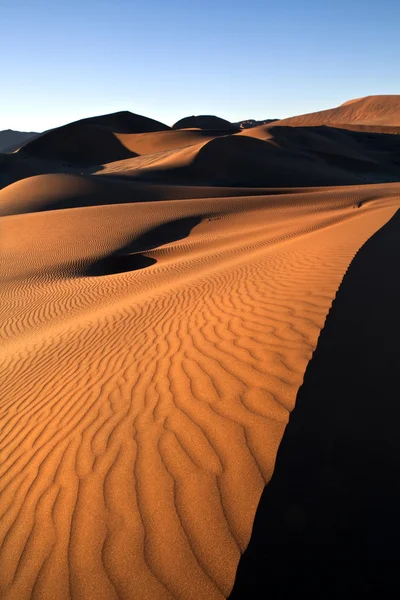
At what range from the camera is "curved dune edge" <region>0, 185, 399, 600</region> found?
2.40m

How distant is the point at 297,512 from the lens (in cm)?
243

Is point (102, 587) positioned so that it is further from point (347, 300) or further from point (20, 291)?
point (20, 291)

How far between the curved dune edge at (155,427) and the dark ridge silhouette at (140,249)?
6992mm

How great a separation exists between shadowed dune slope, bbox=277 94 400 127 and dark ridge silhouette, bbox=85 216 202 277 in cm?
9092

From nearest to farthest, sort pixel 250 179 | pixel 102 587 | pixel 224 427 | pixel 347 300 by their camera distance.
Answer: pixel 102 587 < pixel 224 427 < pixel 347 300 < pixel 250 179

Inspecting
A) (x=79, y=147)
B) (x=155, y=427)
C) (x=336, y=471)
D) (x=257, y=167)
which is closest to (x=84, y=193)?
(x=257, y=167)

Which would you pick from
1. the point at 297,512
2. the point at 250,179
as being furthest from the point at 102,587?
the point at 250,179

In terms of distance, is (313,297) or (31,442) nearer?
(31,442)

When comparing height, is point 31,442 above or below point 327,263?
below

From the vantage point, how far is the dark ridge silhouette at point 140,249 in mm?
16812

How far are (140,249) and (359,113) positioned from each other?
112 m

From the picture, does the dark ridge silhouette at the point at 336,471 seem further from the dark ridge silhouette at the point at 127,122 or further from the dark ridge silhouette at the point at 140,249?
the dark ridge silhouette at the point at 127,122

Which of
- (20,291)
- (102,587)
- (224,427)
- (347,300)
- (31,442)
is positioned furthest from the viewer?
(20,291)

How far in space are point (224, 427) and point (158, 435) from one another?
487 mm
